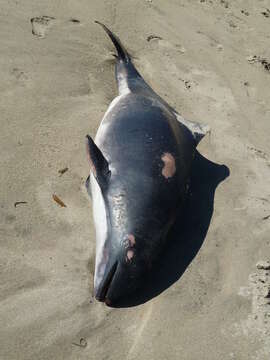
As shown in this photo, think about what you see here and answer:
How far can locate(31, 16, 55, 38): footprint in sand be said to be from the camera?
5266 mm

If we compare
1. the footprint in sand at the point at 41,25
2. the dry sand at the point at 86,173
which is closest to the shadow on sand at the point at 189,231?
the dry sand at the point at 86,173

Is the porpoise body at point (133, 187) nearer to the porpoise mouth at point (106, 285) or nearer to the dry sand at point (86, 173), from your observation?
the porpoise mouth at point (106, 285)

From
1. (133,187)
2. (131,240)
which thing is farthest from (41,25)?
(131,240)

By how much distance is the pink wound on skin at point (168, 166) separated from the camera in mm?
3457

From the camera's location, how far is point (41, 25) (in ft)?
17.7

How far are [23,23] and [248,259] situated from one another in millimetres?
3451

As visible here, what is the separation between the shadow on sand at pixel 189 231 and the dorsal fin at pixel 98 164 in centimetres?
61

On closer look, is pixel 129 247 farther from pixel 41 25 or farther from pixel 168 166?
pixel 41 25

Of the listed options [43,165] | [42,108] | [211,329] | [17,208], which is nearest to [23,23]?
[42,108]

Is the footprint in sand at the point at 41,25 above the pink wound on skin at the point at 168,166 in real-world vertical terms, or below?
below

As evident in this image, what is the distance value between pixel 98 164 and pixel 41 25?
2.64 m

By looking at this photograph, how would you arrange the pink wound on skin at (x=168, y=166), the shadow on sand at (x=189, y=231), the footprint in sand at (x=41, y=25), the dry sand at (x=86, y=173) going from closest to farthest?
the dry sand at (x=86, y=173) < the shadow on sand at (x=189, y=231) < the pink wound on skin at (x=168, y=166) < the footprint in sand at (x=41, y=25)

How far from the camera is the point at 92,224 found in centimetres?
360

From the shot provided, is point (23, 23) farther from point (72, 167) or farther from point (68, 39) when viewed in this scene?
point (72, 167)
